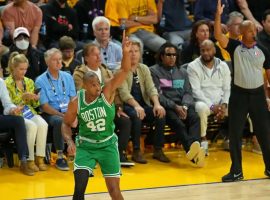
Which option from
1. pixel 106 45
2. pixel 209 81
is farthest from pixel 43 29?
pixel 209 81

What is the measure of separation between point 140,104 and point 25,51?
1.68 meters

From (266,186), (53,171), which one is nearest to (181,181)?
(266,186)

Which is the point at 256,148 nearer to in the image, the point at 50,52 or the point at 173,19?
the point at 173,19

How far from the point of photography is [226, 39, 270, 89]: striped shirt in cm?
798

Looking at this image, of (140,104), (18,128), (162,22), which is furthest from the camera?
(162,22)

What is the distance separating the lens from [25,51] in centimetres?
930

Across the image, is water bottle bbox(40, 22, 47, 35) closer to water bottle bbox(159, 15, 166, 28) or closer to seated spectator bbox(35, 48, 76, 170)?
seated spectator bbox(35, 48, 76, 170)

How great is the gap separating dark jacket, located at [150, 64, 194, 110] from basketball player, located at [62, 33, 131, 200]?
3003 mm

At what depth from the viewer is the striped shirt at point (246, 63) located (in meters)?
7.98

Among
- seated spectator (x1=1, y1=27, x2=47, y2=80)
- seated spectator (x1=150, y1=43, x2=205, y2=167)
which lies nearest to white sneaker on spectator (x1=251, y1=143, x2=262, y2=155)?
seated spectator (x1=150, y1=43, x2=205, y2=167)

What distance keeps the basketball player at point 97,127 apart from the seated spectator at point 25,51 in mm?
2993

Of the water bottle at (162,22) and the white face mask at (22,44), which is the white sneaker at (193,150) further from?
the water bottle at (162,22)

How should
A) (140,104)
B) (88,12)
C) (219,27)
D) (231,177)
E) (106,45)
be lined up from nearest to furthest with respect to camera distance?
(219,27), (231,177), (140,104), (106,45), (88,12)

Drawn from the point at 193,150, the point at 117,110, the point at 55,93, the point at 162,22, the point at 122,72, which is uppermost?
the point at 162,22
